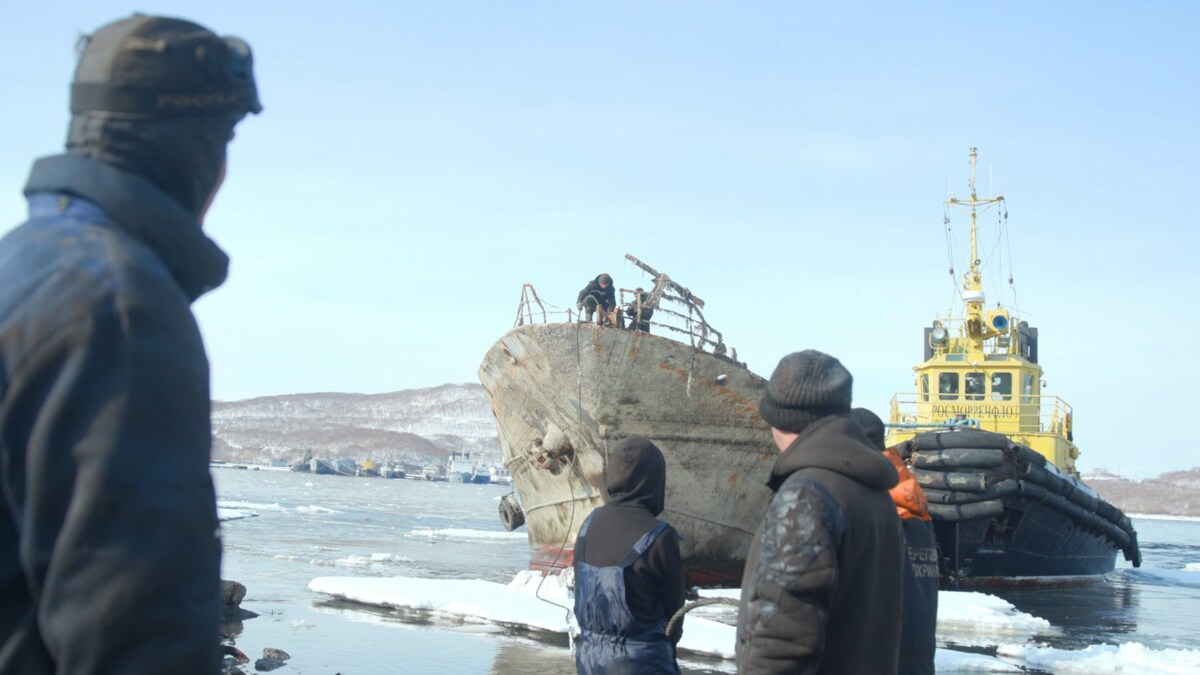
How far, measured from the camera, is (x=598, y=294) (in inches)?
561

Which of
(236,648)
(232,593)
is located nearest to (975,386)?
(232,593)

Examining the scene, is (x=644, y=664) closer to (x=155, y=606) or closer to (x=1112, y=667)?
(x=155, y=606)

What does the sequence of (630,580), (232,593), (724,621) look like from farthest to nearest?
(724,621)
(232,593)
(630,580)

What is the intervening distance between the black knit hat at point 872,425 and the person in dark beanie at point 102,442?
3.07m

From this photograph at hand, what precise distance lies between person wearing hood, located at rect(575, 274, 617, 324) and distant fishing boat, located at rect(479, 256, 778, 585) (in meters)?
0.14

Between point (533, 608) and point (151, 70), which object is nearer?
point (151, 70)

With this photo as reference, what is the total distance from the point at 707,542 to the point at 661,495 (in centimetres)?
1002

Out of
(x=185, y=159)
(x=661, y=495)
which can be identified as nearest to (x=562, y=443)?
(x=661, y=495)

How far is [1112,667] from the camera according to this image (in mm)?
9352

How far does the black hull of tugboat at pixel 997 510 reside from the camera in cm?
1508

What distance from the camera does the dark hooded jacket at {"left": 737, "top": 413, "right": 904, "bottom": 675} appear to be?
264cm

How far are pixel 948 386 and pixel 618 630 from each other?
59.1ft

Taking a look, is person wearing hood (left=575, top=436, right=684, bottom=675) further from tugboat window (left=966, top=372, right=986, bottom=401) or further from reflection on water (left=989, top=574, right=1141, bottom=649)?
tugboat window (left=966, top=372, right=986, bottom=401)

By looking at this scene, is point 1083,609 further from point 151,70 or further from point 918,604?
point 151,70
